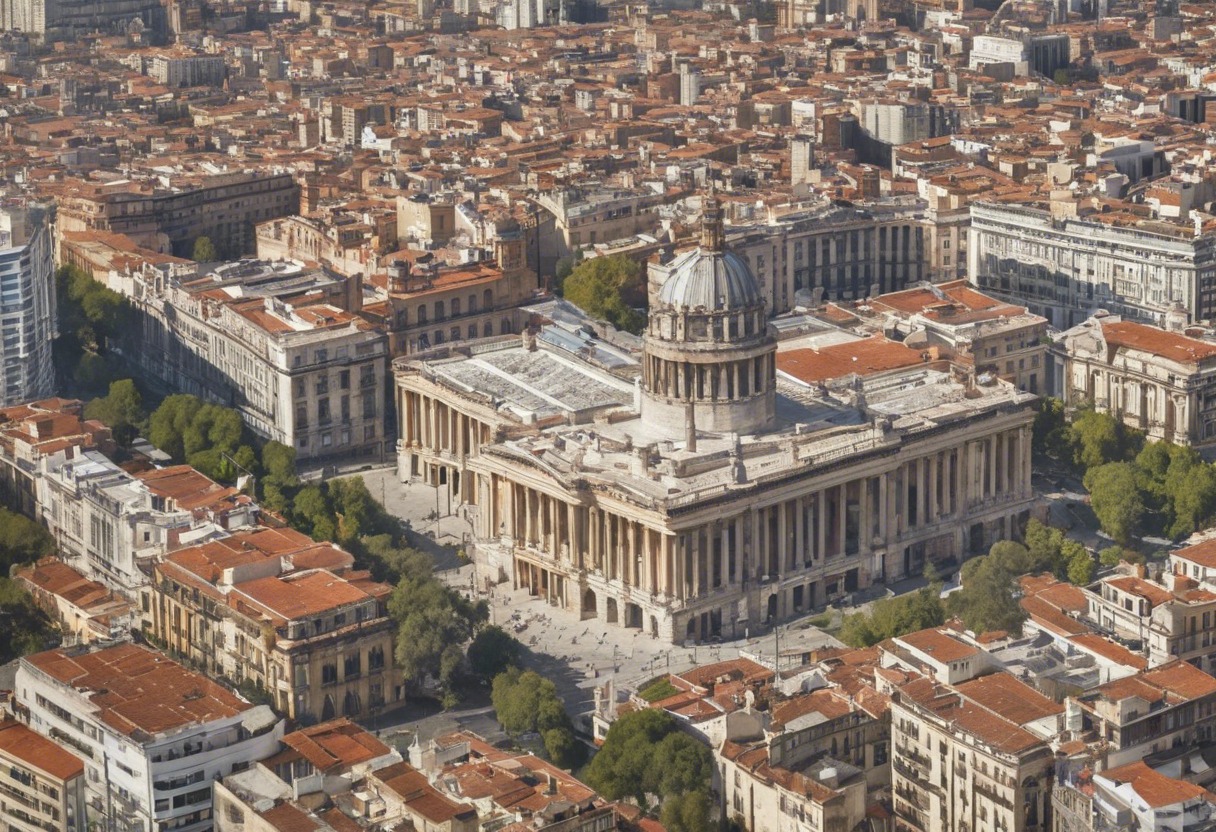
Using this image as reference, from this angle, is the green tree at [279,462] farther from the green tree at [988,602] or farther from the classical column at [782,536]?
the green tree at [988,602]

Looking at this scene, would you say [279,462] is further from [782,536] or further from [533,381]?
[782,536]

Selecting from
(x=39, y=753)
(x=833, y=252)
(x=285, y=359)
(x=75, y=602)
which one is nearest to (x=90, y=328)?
(x=285, y=359)

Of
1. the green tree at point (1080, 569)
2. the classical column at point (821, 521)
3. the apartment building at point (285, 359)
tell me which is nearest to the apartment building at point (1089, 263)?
the green tree at point (1080, 569)

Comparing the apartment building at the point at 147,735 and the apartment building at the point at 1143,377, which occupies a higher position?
the apartment building at the point at 1143,377

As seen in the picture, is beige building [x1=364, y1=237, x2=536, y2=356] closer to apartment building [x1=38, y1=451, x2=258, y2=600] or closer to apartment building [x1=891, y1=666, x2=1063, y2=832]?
apartment building [x1=38, y1=451, x2=258, y2=600]

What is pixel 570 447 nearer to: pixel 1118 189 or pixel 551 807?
pixel 551 807

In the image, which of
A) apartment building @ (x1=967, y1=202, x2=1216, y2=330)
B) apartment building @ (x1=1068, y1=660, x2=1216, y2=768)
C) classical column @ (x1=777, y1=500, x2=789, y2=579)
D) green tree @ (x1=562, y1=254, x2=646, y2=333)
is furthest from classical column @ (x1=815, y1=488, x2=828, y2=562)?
green tree @ (x1=562, y1=254, x2=646, y2=333)

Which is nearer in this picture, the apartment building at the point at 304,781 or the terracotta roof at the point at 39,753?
the apartment building at the point at 304,781
